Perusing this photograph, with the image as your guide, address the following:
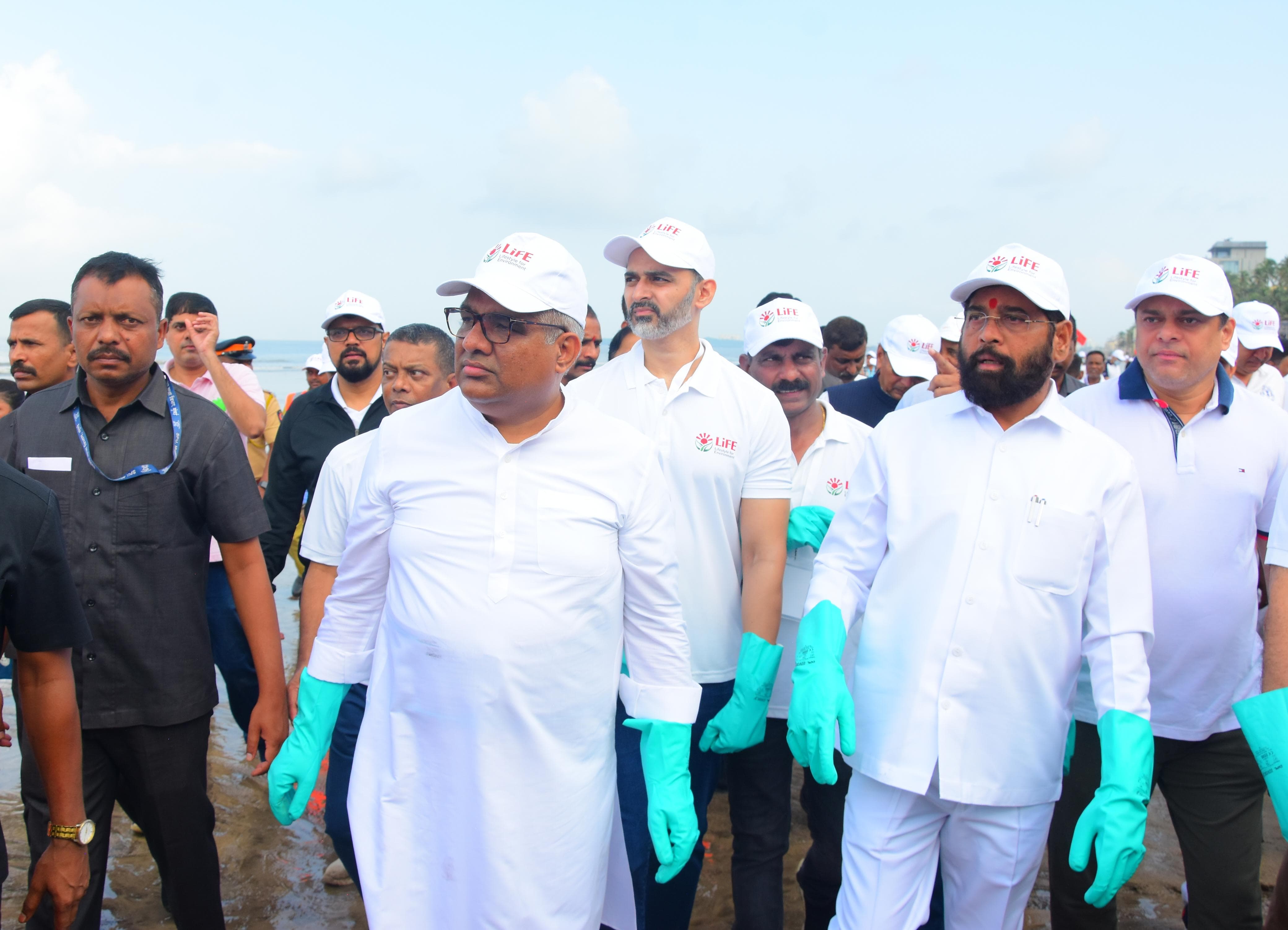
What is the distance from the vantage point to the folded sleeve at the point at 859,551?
2.85m

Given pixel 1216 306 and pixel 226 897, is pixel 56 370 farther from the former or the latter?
pixel 1216 306

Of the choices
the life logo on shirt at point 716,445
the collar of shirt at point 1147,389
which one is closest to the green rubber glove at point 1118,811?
the collar of shirt at point 1147,389

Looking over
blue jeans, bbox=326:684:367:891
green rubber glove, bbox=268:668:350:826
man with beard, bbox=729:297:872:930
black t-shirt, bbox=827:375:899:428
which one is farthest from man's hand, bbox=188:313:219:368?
black t-shirt, bbox=827:375:899:428

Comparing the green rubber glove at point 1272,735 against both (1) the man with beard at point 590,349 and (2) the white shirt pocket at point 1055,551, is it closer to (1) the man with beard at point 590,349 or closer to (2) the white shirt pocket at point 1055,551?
(2) the white shirt pocket at point 1055,551

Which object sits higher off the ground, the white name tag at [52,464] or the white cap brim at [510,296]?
the white cap brim at [510,296]

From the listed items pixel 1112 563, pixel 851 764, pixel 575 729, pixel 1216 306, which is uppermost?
pixel 1216 306

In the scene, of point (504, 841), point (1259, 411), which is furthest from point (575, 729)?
point (1259, 411)

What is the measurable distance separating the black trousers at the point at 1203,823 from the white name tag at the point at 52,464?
10.5ft

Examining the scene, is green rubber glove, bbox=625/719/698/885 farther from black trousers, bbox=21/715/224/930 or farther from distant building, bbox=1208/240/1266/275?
distant building, bbox=1208/240/1266/275

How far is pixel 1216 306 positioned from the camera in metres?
3.26

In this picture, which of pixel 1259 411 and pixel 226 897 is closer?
pixel 1259 411

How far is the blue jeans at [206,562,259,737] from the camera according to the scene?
156 inches

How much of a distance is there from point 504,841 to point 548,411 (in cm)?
107

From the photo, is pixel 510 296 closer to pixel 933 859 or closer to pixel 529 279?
pixel 529 279
